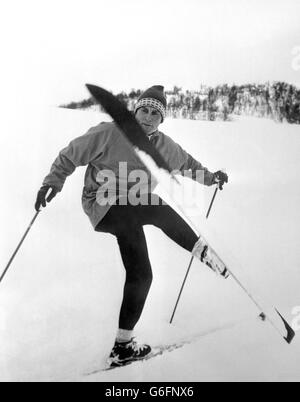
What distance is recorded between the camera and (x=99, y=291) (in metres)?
1.36

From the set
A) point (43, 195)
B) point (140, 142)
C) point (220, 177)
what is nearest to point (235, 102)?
point (220, 177)

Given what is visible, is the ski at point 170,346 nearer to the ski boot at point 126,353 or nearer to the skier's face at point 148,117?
the ski boot at point 126,353

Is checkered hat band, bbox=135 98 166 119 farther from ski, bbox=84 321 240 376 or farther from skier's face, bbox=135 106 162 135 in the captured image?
ski, bbox=84 321 240 376

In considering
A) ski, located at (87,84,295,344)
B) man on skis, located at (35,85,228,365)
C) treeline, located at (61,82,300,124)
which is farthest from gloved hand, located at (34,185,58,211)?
treeline, located at (61,82,300,124)

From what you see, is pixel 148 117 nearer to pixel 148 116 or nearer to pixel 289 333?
pixel 148 116

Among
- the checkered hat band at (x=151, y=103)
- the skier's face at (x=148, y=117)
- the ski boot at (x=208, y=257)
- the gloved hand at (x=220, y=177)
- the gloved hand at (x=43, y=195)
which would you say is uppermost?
the checkered hat band at (x=151, y=103)

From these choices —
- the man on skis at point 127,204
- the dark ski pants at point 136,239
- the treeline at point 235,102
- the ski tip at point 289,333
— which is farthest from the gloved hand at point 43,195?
the ski tip at point 289,333

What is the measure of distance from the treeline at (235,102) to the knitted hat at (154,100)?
0.07 m

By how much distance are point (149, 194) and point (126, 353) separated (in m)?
0.52

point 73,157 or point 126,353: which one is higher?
point 73,157

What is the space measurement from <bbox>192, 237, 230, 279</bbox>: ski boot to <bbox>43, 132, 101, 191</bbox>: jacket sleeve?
0.44 metres

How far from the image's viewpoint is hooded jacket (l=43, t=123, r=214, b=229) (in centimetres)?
126

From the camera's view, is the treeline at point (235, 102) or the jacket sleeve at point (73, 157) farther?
the treeline at point (235, 102)

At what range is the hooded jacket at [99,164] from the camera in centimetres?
126
